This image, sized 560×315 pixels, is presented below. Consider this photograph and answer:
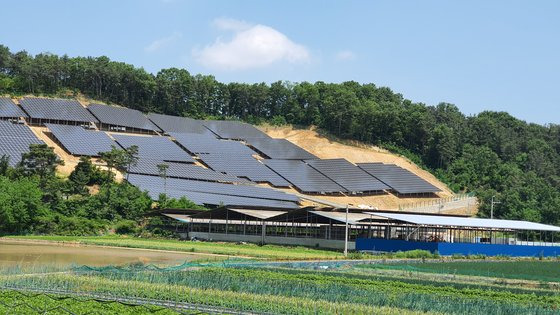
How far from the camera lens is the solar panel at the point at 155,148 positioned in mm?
80312

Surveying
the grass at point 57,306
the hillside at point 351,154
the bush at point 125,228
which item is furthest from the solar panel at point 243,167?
the grass at point 57,306

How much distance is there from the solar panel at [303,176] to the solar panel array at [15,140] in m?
27.4

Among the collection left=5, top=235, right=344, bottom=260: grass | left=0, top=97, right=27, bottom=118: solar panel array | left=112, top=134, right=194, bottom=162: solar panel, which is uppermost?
left=0, top=97, right=27, bottom=118: solar panel array

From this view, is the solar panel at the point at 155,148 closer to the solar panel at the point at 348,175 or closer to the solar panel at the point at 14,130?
the solar panel at the point at 14,130

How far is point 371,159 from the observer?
9962 centimetres

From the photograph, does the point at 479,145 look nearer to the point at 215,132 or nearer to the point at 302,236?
the point at 215,132

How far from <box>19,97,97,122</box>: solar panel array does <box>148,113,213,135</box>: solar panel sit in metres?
9.49

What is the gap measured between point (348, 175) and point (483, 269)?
147 ft

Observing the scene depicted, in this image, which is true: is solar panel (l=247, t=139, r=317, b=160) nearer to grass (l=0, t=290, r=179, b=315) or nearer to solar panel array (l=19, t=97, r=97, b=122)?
solar panel array (l=19, t=97, r=97, b=122)

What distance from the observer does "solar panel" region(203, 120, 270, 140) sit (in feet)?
327

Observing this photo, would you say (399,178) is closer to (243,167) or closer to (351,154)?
(351,154)

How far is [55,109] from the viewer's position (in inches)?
3428

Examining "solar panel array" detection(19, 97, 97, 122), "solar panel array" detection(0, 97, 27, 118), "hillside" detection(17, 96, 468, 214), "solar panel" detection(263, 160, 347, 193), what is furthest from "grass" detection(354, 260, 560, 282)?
"solar panel array" detection(19, 97, 97, 122)

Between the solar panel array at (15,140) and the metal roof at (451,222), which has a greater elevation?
the solar panel array at (15,140)
